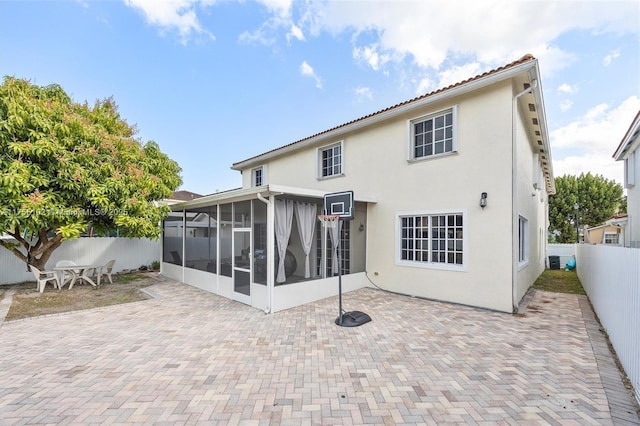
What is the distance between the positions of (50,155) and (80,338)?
5601 mm

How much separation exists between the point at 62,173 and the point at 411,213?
33.4ft

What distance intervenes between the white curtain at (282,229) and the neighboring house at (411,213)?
0.04 meters

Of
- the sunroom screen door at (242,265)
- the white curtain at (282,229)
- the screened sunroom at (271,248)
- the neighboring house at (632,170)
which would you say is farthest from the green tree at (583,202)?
the sunroom screen door at (242,265)

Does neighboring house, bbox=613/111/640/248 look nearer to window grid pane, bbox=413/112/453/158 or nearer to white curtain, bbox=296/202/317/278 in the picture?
window grid pane, bbox=413/112/453/158

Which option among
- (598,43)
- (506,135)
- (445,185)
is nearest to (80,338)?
(445,185)

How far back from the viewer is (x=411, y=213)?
8.52m

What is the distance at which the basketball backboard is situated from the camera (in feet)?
20.3

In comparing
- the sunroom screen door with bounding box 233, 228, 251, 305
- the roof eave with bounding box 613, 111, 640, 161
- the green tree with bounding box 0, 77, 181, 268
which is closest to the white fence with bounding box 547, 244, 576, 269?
the roof eave with bounding box 613, 111, 640, 161

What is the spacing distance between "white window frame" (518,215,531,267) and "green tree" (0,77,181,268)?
12.1 m

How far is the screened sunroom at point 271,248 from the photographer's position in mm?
7203

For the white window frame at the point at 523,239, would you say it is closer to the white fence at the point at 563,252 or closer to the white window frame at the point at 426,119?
the white window frame at the point at 426,119

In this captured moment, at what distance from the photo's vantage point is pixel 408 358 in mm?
4488

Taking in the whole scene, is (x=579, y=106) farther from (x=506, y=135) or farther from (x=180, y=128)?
(x=180, y=128)

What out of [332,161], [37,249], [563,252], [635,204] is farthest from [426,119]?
[563,252]
